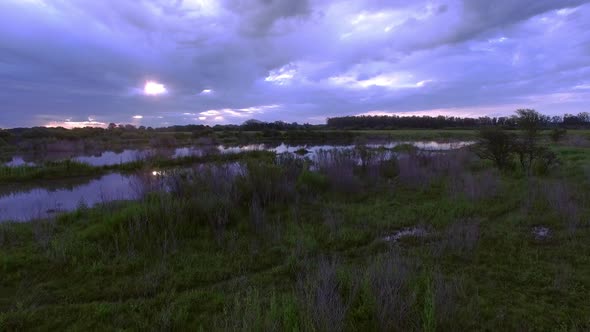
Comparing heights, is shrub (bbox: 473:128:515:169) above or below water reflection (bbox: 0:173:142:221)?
above

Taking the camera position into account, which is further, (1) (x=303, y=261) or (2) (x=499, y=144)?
(2) (x=499, y=144)

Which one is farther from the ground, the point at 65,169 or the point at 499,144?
the point at 499,144

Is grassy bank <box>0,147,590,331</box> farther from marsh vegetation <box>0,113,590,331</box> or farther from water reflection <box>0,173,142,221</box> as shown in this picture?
water reflection <box>0,173,142,221</box>

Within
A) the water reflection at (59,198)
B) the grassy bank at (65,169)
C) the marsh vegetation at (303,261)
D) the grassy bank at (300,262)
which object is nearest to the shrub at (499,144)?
the marsh vegetation at (303,261)

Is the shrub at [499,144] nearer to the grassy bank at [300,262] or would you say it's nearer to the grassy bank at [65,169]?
the grassy bank at [300,262]

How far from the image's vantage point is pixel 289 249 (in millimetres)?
6262

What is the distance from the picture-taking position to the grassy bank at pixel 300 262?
377 cm

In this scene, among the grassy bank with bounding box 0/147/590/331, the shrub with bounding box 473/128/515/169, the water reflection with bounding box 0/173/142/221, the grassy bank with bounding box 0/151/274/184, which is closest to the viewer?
the grassy bank with bounding box 0/147/590/331

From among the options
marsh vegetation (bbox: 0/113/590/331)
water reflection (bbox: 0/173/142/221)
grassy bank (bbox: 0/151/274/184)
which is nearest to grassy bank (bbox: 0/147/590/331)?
marsh vegetation (bbox: 0/113/590/331)

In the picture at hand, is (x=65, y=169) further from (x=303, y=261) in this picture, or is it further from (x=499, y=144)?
(x=499, y=144)

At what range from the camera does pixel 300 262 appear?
5.55 m

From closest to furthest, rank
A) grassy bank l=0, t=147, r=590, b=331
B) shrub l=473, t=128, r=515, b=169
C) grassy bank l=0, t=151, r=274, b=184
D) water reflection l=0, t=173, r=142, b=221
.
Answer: grassy bank l=0, t=147, r=590, b=331 < water reflection l=0, t=173, r=142, b=221 < shrub l=473, t=128, r=515, b=169 < grassy bank l=0, t=151, r=274, b=184

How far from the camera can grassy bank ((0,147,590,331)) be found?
12.4ft

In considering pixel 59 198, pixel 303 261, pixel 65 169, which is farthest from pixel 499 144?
pixel 65 169
